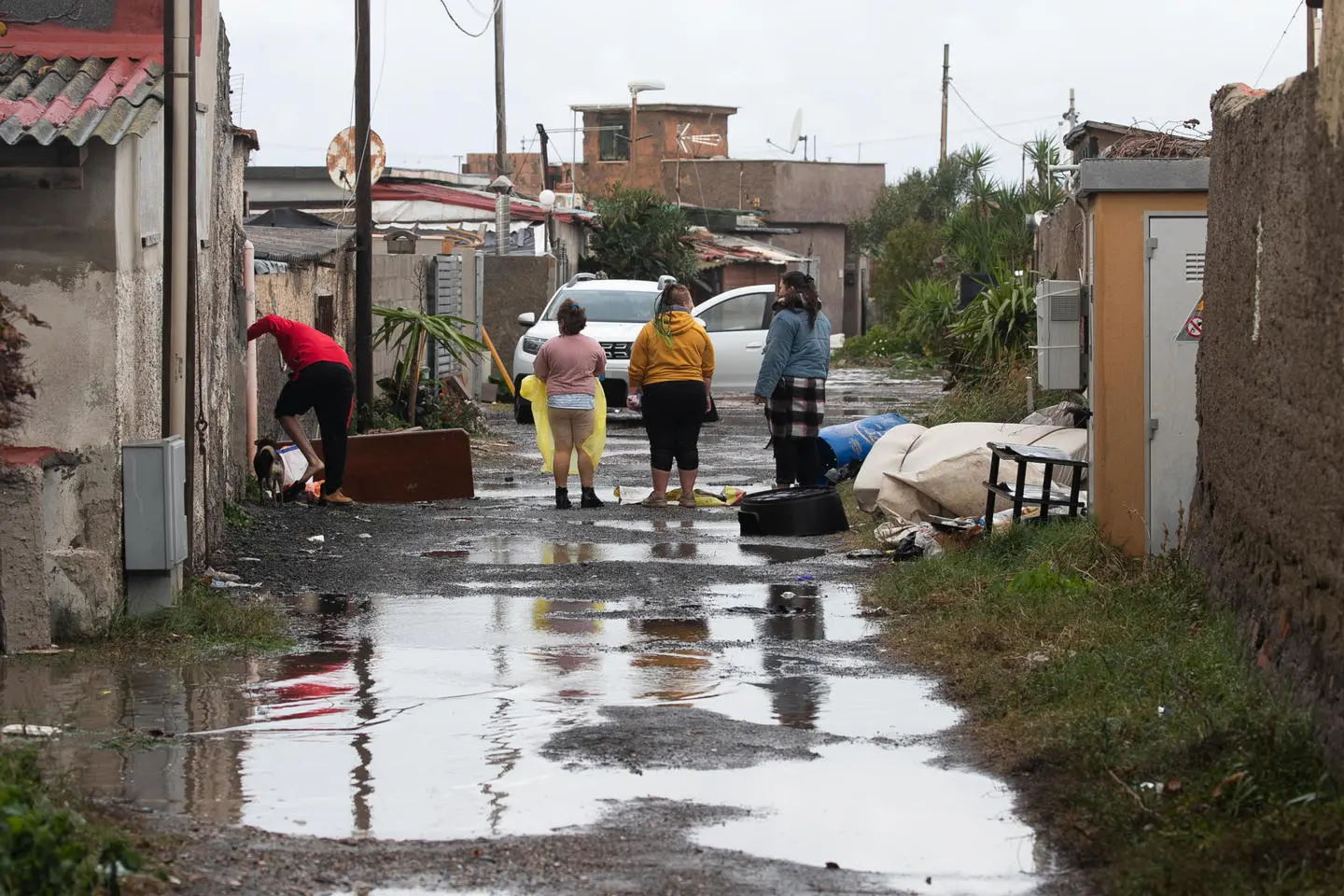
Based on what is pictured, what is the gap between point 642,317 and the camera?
22828mm

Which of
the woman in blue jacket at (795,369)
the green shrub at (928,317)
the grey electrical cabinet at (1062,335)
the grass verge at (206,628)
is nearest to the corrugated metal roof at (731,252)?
the green shrub at (928,317)

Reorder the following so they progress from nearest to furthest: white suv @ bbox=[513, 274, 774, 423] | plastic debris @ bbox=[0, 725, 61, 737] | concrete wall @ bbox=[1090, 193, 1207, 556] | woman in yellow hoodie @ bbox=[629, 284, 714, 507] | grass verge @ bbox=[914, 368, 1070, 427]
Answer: plastic debris @ bbox=[0, 725, 61, 737], concrete wall @ bbox=[1090, 193, 1207, 556], woman in yellow hoodie @ bbox=[629, 284, 714, 507], grass verge @ bbox=[914, 368, 1070, 427], white suv @ bbox=[513, 274, 774, 423]

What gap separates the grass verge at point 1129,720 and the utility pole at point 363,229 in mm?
9409

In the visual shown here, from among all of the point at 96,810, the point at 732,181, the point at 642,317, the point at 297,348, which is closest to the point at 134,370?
the point at 96,810

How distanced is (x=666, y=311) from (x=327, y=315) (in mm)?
5421

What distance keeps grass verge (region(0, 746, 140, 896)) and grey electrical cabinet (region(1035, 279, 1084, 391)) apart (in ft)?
23.3

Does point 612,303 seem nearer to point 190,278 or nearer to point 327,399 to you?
point 327,399

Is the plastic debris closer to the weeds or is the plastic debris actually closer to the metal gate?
the weeds

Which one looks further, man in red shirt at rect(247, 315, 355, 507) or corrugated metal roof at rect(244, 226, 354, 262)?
corrugated metal roof at rect(244, 226, 354, 262)

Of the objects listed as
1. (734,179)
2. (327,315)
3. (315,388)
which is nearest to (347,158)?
(327,315)

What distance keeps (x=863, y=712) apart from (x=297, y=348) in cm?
765

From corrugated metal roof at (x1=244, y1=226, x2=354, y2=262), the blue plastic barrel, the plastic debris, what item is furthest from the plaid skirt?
the plastic debris

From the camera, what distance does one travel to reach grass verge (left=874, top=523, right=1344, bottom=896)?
4848 millimetres

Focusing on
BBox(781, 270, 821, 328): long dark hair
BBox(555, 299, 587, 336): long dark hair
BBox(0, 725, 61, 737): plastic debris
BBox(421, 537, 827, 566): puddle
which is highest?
BBox(781, 270, 821, 328): long dark hair
